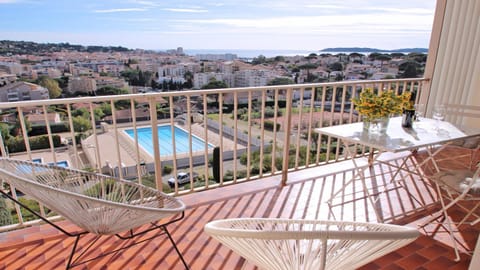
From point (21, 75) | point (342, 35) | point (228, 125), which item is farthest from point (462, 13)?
point (21, 75)

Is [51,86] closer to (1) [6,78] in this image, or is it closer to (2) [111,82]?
(1) [6,78]

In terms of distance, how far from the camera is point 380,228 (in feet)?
4.04

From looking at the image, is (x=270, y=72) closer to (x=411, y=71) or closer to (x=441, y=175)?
(x=441, y=175)

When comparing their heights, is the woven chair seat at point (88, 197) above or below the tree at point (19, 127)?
below

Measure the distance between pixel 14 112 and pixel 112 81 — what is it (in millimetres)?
863

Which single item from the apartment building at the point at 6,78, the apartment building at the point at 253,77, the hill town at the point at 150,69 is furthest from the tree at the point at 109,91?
the apartment building at the point at 253,77

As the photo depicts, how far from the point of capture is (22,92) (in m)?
2.34

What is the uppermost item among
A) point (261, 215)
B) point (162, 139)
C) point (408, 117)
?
point (408, 117)

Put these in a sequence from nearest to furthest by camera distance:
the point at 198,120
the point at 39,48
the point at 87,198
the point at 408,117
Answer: the point at 87,198, the point at 408,117, the point at 198,120, the point at 39,48

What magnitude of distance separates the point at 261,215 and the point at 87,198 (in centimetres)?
162

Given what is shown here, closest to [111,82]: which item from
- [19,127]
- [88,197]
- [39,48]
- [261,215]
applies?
[19,127]

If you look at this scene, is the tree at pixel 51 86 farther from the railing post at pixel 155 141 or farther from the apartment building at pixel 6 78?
the railing post at pixel 155 141

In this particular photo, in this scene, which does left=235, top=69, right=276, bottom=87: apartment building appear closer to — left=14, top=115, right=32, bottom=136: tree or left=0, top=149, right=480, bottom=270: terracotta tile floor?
left=0, top=149, right=480, bottom=270: terracotta tile floor

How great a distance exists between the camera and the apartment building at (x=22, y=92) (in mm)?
2224
